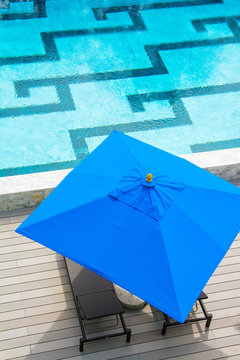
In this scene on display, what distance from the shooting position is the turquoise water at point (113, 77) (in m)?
8.45

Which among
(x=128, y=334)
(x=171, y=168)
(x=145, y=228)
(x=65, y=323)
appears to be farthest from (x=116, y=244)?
(x=65, y=323)

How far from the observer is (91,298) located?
5273mm

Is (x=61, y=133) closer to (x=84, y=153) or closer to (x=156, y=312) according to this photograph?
(x=84, y=153)

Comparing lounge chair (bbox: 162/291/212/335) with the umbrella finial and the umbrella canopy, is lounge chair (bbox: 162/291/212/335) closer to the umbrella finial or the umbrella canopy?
the umbrella canopy

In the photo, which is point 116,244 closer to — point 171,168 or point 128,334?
point 171,168

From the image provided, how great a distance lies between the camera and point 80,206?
15.1 ft

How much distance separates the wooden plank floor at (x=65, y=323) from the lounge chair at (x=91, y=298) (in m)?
0.16

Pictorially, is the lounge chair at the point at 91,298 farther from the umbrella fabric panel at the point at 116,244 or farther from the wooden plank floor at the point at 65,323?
the umbrella fabric panel at the point at 116,244

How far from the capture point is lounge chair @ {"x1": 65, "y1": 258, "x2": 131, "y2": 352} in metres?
5.11

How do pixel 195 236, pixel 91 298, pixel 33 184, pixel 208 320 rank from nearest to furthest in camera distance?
1. pixel 195 236
2. pixel 91 298
3. pixel 208 320
4. pixel 33 184

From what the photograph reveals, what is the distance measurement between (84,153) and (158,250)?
406cm

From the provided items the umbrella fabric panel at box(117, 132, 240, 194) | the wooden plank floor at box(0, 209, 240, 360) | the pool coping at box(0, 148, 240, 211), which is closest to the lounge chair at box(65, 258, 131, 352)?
the wooden plank floor at box(0, 209, 240, 360)

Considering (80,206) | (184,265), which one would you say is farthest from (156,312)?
(80,206)

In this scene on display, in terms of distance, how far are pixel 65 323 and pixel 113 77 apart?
5410mm
